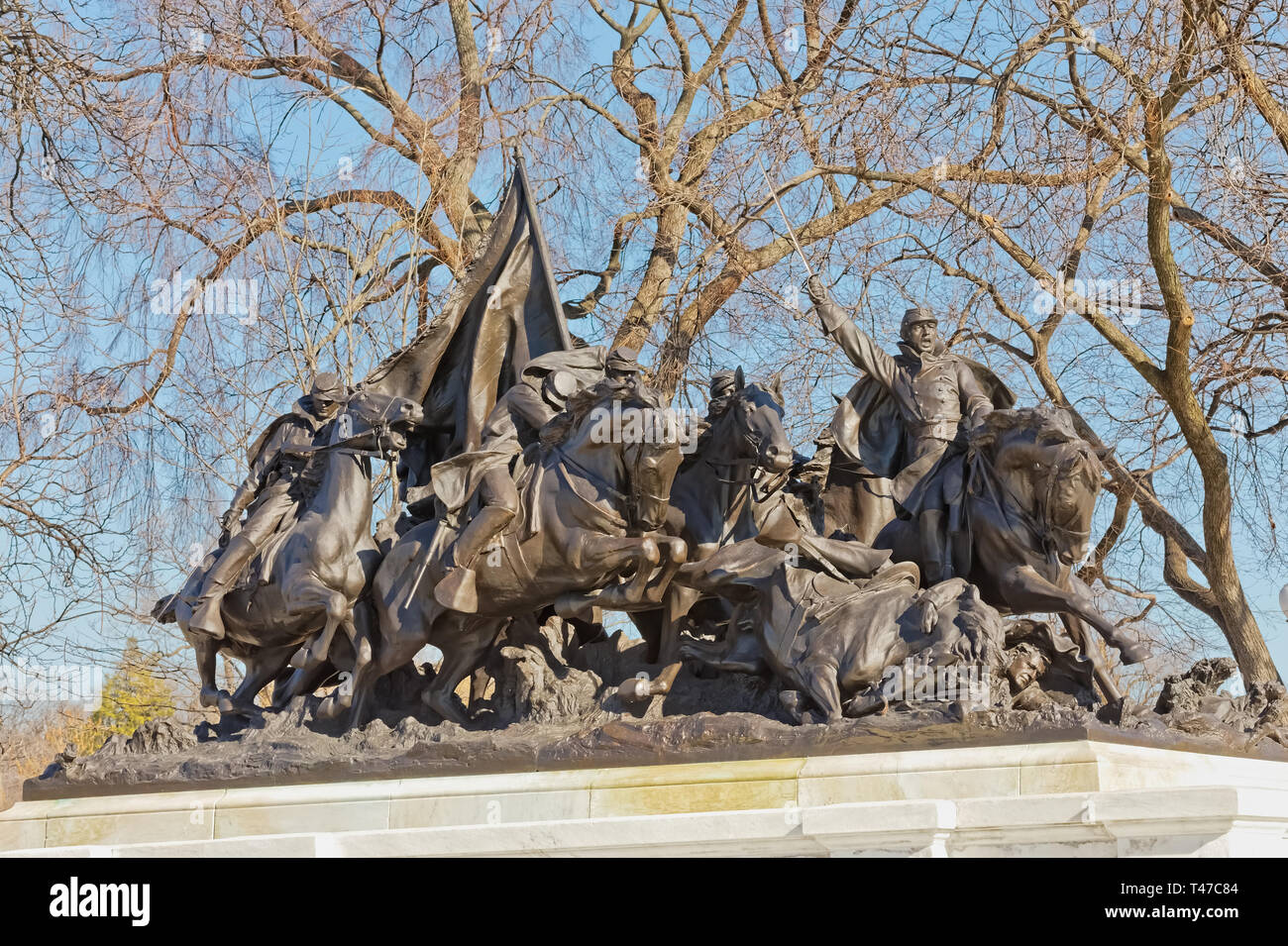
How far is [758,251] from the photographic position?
52.6 ft

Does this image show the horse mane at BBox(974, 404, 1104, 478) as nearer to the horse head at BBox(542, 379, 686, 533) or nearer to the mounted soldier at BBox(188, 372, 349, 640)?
the horse head at BBox(542, 379, 686, 533)

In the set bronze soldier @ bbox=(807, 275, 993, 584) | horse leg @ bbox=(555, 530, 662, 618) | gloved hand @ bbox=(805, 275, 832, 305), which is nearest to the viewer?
horse leg @ bbox=(555, 530, 662, 618)

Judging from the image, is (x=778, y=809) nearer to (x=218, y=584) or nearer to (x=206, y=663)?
(x=218, y=584)

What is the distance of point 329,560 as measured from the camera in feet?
29.9

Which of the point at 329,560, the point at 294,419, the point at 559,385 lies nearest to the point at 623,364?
the point at 559,385

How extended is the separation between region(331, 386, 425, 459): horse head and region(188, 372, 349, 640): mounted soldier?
32cm

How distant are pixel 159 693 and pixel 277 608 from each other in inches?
325

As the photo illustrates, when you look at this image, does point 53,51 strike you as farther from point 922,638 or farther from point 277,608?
point 922,638

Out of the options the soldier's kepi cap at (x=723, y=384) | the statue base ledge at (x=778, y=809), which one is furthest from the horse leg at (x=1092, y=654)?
the soldier's kepi cap at (x=723, y=384)

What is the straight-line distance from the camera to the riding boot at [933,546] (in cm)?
862

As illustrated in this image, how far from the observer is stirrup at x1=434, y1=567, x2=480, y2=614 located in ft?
28.5

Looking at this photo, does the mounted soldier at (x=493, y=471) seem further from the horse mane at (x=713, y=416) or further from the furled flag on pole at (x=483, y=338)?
the horse mane at (x=713, y=416)

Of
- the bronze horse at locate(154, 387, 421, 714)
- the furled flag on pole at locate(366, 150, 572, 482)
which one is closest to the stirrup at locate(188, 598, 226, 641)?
the bronze horse at locate(154, 387, 421, 714)

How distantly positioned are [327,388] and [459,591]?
1.83 meters
